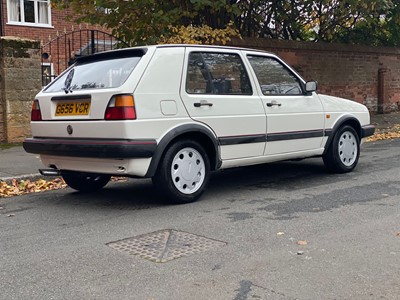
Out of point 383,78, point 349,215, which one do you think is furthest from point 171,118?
point 383,78

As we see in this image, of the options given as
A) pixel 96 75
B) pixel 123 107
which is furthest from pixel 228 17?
pixel 123 107

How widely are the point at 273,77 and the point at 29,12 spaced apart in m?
14.6

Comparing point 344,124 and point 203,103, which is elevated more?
point 203,103

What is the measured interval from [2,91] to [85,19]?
2930mm

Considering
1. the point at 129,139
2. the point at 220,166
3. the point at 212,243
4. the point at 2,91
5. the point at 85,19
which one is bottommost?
the point at 212,243

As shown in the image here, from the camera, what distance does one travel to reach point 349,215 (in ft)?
17.3

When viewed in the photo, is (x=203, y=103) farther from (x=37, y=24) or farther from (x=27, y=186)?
(x=37, y=24)

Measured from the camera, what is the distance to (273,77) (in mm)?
6844

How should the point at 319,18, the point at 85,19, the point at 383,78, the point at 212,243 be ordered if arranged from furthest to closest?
the point at 383,78
the point at 319,18
the point at 85,19
the point at 212,243

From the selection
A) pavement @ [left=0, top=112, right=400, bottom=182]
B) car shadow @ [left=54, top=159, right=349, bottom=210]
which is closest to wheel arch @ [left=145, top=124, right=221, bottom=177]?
car shadow @ [left=54, top=159, right=349, bottom=210]

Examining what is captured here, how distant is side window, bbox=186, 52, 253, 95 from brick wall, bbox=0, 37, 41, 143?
5600 mm

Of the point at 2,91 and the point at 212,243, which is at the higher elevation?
the point at 2,91

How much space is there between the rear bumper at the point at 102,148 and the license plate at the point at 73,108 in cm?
30

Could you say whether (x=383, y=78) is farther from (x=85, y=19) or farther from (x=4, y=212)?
(x=4, y=212)
